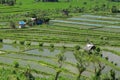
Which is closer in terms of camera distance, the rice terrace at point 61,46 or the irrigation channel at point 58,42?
the rice terrace at point 61,46

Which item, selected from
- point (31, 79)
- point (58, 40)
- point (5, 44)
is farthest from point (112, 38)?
point (31, 79)

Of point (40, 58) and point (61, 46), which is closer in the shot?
point (40, 58)

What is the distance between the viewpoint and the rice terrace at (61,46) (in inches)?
929

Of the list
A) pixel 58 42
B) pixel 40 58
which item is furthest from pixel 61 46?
pixel 40 58

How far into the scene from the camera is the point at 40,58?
29.0m

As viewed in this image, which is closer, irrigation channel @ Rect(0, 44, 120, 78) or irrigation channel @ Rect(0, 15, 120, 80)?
irrigation channel @ Rect(0, 44, 120, 78)

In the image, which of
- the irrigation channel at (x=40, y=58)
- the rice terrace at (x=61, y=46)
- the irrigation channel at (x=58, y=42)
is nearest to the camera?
the rice terrace at (x=61, y=46)

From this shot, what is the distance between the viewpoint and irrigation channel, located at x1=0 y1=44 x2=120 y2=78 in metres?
25.5

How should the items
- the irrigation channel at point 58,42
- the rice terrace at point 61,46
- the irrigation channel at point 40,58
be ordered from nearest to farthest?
the rice terrace at point 61,46
the irrigation channel at point 40,58
the irrigation channel at point 58,42

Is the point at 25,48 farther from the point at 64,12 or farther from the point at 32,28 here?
the point at 64,12

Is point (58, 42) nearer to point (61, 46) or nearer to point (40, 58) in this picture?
point (61, 46)

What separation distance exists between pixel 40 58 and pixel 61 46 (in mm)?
4903

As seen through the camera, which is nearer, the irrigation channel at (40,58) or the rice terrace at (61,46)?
the rice terrace at (61,46)

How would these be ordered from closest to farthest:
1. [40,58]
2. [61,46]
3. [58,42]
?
[40,58], [61,46], [58,42]
